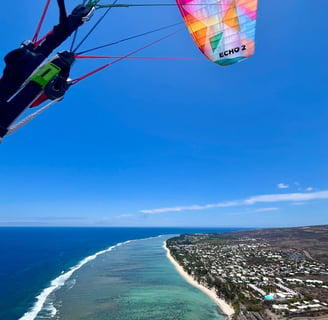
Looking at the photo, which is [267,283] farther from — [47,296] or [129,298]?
[47,296]

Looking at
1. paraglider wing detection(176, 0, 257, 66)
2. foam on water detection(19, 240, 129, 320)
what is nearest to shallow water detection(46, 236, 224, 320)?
foam on water detection(19, 240, 129, 320)

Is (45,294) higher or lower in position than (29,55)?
lower

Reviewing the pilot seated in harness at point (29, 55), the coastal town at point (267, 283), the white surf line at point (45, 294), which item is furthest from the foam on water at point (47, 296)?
the pilot seated in harness at point (29, 55)

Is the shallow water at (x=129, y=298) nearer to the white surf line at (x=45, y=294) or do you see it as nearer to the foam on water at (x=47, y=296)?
the foam on water at (x=47, y=296)

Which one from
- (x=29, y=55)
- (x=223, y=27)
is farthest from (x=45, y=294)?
(x=223, y=27)

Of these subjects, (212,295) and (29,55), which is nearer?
(29,55)

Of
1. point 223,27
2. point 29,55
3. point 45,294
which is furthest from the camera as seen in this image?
point 45,294

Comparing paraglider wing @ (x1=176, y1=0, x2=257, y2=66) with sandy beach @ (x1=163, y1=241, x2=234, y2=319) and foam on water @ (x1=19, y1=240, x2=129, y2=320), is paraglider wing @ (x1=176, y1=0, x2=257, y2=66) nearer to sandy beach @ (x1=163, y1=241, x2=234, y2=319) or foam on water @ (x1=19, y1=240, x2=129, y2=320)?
sandy beach @ (x1=163, y1=241, x2=234, y2=319)
